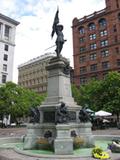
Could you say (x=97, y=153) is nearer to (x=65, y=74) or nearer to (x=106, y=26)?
(x=65, y=74)

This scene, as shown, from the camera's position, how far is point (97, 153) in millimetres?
10531

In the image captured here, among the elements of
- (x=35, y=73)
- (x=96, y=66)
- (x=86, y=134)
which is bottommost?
(x=86, y=134)

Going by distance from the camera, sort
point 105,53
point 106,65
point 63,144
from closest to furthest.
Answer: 1. point 63,144
2. point 106,65
3. point 105,53

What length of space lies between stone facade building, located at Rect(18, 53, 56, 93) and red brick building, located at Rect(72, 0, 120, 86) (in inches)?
943

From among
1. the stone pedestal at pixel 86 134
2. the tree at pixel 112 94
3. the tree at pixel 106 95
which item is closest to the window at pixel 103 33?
the tree at pixel 106 95

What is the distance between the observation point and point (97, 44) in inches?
2781

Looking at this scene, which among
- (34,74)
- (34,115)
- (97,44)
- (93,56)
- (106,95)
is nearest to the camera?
(34,115)

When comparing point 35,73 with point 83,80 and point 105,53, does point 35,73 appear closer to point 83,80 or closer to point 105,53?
point 83,80

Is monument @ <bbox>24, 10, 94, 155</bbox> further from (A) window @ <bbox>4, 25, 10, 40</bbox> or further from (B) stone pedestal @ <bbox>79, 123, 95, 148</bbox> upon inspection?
(A) window @ <bbox>4, 25, 10, 40</bbox>

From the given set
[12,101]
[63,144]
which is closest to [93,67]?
[12,101]

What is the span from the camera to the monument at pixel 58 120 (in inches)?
507

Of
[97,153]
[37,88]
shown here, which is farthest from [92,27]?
[97,153]

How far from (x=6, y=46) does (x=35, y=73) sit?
42.0m

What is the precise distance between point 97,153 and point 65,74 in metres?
7.44
